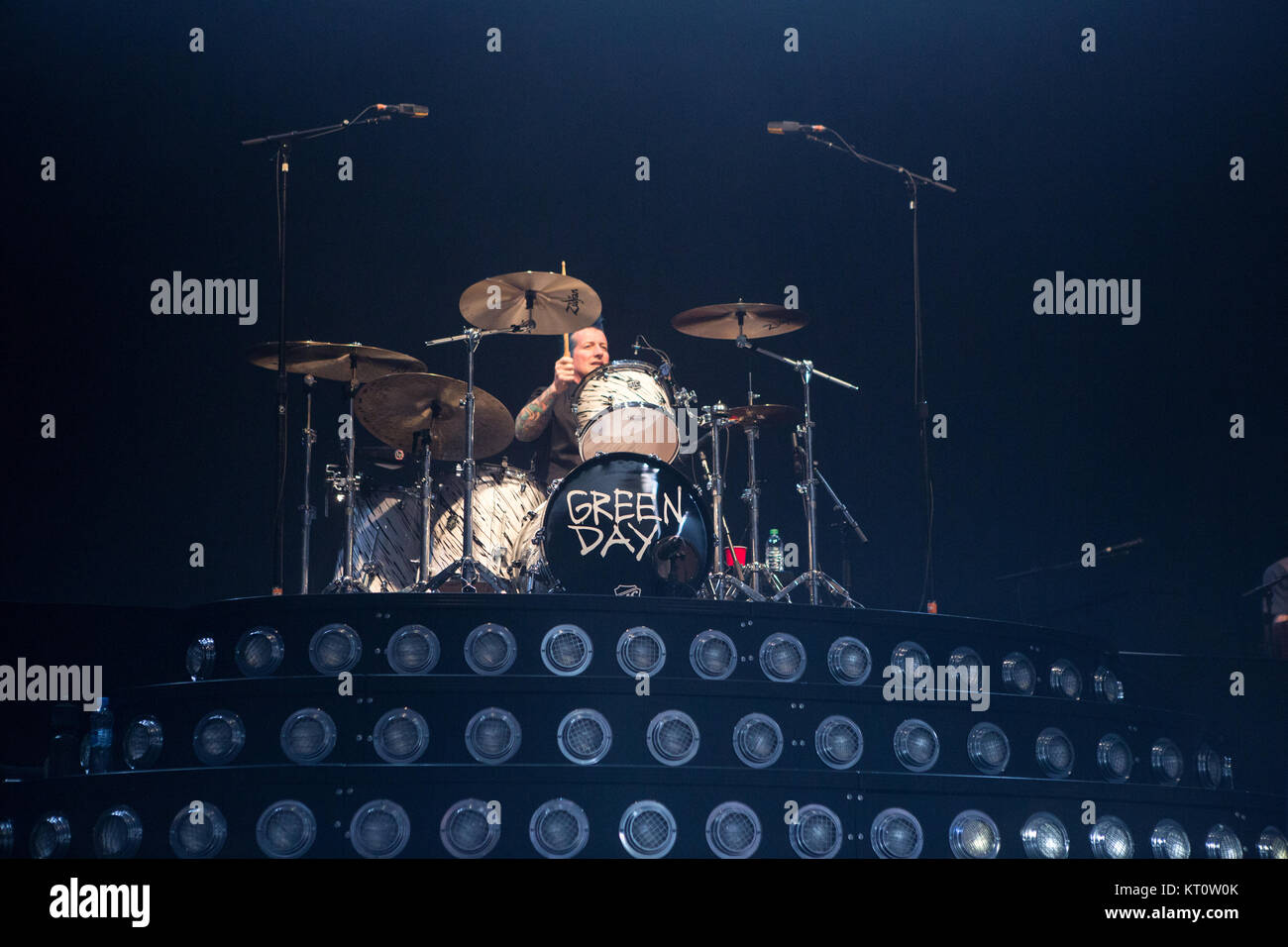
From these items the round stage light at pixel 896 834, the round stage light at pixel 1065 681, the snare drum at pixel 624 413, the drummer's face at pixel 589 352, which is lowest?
the round stage light at pixel 896 834

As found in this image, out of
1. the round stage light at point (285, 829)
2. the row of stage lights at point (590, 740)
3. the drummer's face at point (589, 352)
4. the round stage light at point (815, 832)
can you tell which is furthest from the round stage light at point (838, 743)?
the drummer's face at point (589, 352)

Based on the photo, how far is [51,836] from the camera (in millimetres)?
4273

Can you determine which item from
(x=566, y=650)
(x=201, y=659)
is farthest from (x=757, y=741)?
(x=201, y=659)

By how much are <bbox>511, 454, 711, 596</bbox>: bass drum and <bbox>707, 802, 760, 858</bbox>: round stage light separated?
1.32m

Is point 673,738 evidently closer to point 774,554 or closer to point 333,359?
point 774,554

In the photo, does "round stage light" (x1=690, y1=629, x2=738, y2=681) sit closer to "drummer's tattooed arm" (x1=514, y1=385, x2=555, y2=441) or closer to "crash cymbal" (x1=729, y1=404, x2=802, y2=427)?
"crash cymbal" (x1=729, y1=404, x2=802, y2=427)

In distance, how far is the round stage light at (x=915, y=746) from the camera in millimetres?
4625

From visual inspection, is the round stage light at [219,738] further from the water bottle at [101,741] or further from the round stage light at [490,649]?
the round stage light at [490,649]

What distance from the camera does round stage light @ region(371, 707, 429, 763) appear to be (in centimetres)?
431

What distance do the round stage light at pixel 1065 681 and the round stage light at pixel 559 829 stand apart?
209cm

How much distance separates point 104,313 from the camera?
7.31 m

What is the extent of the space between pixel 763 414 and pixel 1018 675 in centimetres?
217
